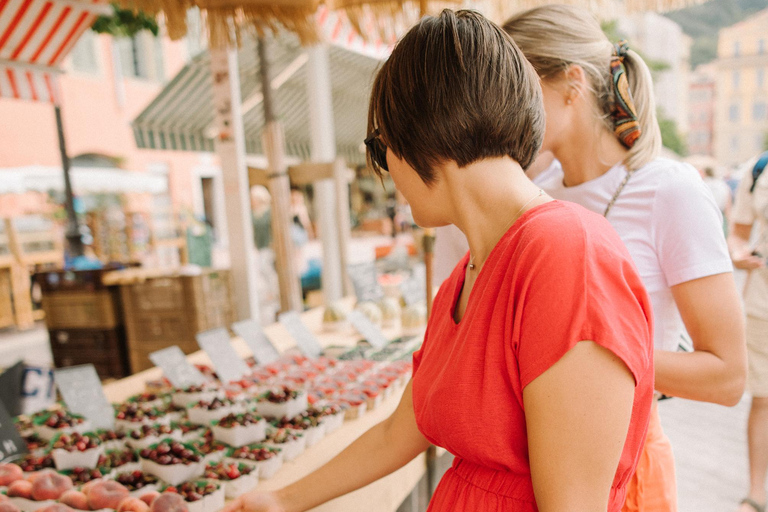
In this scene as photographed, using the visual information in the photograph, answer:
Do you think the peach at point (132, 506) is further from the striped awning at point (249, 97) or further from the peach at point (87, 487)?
the striped awning at point (249, 97)

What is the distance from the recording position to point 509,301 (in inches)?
26.7

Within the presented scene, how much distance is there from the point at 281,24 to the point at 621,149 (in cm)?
181

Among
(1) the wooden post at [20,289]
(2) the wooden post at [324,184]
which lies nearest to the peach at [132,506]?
(2) the wooden post at [324,184]

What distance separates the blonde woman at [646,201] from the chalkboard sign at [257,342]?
5.69 ft

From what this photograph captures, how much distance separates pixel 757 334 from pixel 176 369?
2872 millimetres

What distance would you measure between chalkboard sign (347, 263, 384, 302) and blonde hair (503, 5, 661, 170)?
2.50 metres

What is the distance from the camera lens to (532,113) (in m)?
0.75

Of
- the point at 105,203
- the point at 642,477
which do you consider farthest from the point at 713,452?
the point at 105,203

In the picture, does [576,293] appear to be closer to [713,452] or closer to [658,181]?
[658,181]

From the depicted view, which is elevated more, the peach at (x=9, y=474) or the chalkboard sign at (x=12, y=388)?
the chalkboard sign at (x=12, y=388)

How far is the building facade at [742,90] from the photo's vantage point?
41125mm

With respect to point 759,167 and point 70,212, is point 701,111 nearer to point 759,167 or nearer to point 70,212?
point 759,167

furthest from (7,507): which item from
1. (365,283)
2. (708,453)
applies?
(708,453)

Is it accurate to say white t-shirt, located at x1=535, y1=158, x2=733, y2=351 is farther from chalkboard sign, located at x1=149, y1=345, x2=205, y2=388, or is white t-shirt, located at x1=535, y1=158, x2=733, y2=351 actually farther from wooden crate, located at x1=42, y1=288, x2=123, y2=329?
wooden crate, located at x1=42, y1=288, x2=123, y2=329
